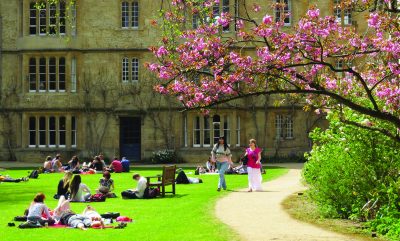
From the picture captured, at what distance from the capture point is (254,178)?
22.6 m

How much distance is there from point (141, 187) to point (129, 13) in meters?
23.9

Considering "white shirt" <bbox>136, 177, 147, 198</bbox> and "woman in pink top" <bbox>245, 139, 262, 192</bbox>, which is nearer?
"white shirt" <bbox>136, 177, 147, 198</bbox>

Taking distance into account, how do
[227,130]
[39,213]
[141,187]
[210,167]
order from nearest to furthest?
[39,213]
[141,187]
[210,167]
[227,130]

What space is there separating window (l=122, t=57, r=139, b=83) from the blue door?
7.83 ft

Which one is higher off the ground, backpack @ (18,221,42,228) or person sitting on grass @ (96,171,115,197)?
person sitting on grass @ (96,171,115,197)

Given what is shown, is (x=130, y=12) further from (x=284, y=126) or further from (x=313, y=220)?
(x=313, y=220)

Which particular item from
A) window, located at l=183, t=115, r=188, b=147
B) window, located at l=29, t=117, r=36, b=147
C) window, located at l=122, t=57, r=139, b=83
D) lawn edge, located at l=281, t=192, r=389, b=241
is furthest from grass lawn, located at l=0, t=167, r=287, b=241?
window, located at l=122, t=57, r=139, b=83

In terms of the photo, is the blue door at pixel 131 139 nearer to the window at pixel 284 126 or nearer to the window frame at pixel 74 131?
the window frame at pixel 74 131

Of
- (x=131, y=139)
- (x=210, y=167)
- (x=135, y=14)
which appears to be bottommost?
(x=210, y=167)

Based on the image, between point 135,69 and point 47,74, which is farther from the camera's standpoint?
point 135,69

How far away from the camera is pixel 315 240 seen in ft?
42.5

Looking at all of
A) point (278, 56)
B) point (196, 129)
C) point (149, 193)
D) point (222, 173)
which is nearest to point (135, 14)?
point (196, 129)

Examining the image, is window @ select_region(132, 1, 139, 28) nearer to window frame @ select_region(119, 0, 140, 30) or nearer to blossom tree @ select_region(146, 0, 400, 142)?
window frame @ select_region(119, 0, 140, 30)

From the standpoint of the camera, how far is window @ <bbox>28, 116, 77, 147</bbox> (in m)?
42.4
